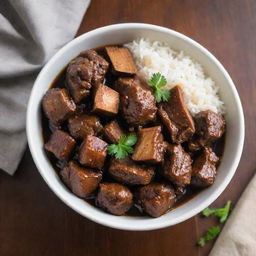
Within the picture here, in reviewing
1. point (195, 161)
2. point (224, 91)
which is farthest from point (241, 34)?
point (195, 161)

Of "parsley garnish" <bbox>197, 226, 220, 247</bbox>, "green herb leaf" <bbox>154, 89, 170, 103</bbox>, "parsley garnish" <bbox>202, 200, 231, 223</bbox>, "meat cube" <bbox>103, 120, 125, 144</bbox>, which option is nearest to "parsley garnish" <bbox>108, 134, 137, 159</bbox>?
"meat cube" <bbox>103, 120, 125, 144</bbox>

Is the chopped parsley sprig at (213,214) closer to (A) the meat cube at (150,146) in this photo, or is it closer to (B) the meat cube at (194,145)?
(B) the meat cube at (194,145)

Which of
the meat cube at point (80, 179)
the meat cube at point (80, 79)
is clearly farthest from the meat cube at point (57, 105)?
the meat cube at point (80, 179)

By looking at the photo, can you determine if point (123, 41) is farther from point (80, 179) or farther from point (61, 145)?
point (80, 179)

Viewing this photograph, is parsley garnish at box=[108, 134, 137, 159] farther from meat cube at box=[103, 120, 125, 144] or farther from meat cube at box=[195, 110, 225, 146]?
meat cube at box=[195, 110, 225, 146]

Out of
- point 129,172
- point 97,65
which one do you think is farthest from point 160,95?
point 129,172

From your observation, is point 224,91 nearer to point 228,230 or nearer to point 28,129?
point 228,230
